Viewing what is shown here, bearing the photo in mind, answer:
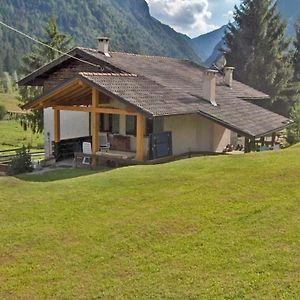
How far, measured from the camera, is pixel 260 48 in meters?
43.8

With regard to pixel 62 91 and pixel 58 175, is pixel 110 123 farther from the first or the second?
pixel 58 175

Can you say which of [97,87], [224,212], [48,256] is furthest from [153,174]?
[97,87]

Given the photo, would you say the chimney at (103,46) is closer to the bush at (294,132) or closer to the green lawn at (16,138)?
the bush at (294,132)

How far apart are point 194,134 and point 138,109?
5.07m

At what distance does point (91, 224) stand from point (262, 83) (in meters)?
36.5

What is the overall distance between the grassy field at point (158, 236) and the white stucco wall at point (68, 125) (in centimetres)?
1072

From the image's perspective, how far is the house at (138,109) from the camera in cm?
1770

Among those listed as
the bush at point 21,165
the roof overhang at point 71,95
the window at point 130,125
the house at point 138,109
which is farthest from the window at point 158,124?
the bush at point 21,165

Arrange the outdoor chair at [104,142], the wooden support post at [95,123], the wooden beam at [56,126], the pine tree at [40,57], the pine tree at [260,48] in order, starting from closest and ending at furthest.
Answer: the wooden support post at [95,123]
the outdoor chair at [104,142]
the wooden beam at [56,126]
the pine tree at [40,57]
the pine tree at [260,48]

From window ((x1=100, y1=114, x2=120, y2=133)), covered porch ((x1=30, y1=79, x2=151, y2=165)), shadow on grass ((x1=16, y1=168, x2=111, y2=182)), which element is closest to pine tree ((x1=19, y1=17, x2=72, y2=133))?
covered porch ((x1=30, y1=79, x2=151, y2=165))

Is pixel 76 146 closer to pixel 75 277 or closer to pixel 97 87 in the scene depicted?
pixel 97 87

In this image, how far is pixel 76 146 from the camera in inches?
862

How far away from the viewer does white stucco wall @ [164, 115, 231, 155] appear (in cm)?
1973

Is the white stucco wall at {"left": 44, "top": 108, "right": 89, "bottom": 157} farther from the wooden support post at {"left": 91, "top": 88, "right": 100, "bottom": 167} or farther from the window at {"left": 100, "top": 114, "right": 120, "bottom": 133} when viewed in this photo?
the wooden support post at {"left": 91, "top": 88, "right": 100, "bottom": 167}
